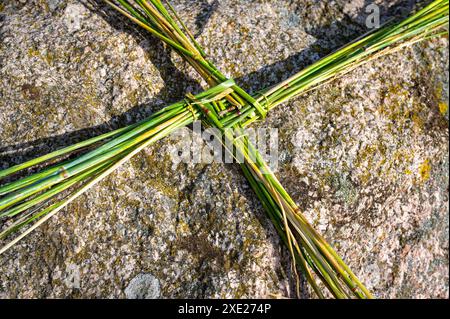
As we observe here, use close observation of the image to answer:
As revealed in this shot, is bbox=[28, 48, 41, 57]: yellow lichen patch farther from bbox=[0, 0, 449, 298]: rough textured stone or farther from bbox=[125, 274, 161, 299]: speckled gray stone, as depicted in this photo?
bbox=[125, 274, 161, 299]: speckled gray stone

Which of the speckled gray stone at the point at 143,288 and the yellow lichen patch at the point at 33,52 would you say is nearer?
the speckled gray stone at the point at 143,288

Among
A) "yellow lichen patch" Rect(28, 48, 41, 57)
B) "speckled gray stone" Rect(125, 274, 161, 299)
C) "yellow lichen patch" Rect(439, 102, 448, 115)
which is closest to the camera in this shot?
"speckled gray stone" Rect(125, 274, 161, 299)

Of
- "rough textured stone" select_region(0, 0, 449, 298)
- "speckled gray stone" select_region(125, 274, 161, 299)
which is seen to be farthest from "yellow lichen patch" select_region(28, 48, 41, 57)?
"speckled gray stone" select_region(125, 274, 161, 299)

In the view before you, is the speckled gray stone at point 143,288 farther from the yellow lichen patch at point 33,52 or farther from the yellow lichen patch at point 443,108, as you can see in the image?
the yellow lichen patch at point 443,108

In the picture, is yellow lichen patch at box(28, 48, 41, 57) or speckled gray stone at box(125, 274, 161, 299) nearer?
speckled gray stone at box(125, 274, 161, 299)

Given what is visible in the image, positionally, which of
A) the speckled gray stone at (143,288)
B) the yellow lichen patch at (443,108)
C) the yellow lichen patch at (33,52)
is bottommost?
the speckled gray stone at (143,288)

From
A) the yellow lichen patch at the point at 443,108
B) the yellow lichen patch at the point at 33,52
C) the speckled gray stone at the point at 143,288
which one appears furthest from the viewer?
the yellow lichen patch at the point at 443,108

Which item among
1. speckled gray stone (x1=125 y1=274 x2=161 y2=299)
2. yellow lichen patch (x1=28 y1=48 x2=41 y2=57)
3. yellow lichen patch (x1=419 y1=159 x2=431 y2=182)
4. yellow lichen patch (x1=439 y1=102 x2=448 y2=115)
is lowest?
speckled gray stone (x1=125 y1=274 x2=161 y2=299)

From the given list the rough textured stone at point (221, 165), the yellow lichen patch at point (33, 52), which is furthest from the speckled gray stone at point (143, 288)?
the yellow lichen patch at point (33, 52)
